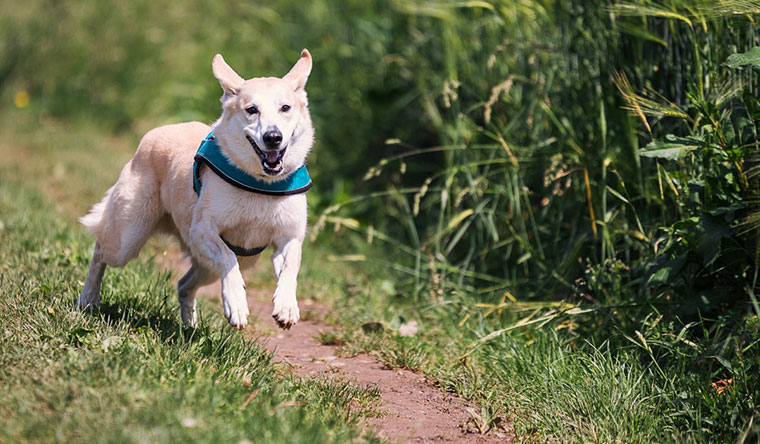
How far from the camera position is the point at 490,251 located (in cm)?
579

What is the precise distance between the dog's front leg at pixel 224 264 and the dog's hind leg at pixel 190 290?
17.9 inches

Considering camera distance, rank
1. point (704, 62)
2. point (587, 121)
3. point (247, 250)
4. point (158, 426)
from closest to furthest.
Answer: point (158, 426)
point (247, 250)
point (704, 62)
point (587, 121)

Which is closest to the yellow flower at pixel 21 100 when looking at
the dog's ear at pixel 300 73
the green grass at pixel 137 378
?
the green grass at pixel 137 378

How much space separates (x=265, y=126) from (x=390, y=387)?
4.55 feet

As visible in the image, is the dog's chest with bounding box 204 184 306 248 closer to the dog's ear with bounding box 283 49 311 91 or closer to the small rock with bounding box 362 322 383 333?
the dog's ear with bounding box 283 49 311 91

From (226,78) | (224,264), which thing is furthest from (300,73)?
(224,264)

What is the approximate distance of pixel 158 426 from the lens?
9.37ft

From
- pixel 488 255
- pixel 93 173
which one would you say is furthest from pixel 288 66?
pixel 488 255

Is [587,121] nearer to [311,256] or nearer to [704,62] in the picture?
[704,62]

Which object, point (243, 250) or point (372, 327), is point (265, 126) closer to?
point (243, 250)

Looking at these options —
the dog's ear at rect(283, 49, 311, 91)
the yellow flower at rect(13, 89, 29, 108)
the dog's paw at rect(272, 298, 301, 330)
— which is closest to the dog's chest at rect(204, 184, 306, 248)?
the dog's paw at rect(272, 298, 301, 330)

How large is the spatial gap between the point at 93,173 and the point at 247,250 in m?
4.02

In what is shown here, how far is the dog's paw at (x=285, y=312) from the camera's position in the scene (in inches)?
140

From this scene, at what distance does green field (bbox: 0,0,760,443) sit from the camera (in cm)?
339
